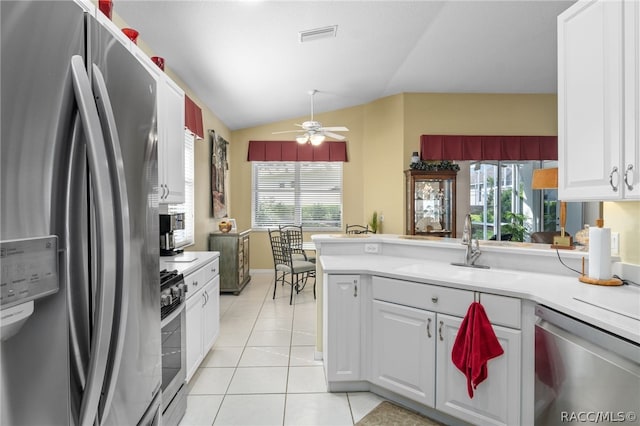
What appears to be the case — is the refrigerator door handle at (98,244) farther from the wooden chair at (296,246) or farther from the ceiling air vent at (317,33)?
the wooden chair at (296,246)

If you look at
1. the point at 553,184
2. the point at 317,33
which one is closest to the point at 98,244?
the point at 553,184

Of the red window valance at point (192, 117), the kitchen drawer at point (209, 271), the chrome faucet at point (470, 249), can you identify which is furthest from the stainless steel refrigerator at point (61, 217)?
the red window valance at point (192, 117)

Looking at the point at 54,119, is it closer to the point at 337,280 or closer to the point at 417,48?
the point at 337,280

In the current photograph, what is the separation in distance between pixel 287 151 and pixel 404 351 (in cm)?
511

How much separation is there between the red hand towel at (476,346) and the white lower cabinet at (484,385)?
0.05 metres

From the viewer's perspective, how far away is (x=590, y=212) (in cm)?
603

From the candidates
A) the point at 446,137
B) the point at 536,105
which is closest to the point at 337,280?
the point at 446,137

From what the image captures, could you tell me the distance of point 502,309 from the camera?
178cm

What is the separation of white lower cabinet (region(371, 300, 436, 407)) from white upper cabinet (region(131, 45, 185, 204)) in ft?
5.71

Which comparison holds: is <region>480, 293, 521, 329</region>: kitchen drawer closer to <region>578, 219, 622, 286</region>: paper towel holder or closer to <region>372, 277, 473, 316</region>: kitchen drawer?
<region>372, 277, 473, 316</region>: kitchen drawer

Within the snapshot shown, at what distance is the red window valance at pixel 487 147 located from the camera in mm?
5430

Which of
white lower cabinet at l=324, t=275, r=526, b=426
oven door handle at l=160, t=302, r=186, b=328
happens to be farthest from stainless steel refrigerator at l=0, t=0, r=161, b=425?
white lower cabinet at l=324, t=275, r=526, b=426

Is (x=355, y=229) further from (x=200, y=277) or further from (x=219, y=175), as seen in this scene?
(x=200, y=277)

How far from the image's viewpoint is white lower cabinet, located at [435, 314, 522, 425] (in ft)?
5.73
